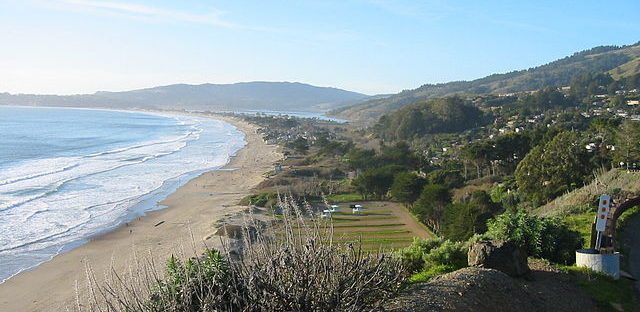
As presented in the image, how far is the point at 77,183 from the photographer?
136 ft

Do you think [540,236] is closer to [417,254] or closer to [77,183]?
[417,254]

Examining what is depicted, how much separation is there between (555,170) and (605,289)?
2012 centimetres

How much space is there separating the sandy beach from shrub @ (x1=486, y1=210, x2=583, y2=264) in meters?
6.11

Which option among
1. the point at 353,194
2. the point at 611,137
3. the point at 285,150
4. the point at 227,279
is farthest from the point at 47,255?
the point at 285,150

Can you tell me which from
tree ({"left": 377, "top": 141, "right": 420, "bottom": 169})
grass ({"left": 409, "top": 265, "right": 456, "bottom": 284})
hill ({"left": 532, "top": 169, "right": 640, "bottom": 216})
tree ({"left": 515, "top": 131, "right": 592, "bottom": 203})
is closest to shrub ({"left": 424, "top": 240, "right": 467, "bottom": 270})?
grass ({"left": 409, "top": 265, "right": 456, "bottom": 284})

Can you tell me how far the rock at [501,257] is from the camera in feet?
27.8

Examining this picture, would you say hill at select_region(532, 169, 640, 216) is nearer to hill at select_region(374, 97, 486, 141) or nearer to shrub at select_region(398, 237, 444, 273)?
shrub at select_region(398, 237, 444, 273)

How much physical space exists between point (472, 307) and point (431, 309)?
744 mm

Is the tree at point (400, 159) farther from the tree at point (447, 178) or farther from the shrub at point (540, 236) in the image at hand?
the shrub at point (540, 236)

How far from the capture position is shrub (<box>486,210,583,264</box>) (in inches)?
412

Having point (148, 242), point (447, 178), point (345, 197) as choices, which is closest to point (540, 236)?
point (148, 242)

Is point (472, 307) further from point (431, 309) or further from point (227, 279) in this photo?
point (227, 279)

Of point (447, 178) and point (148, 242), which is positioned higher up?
point (447, 178)

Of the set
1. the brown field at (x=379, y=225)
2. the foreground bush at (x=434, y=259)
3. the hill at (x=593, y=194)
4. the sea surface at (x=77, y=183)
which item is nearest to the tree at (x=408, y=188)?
the brown field at (x=379, y=225)
